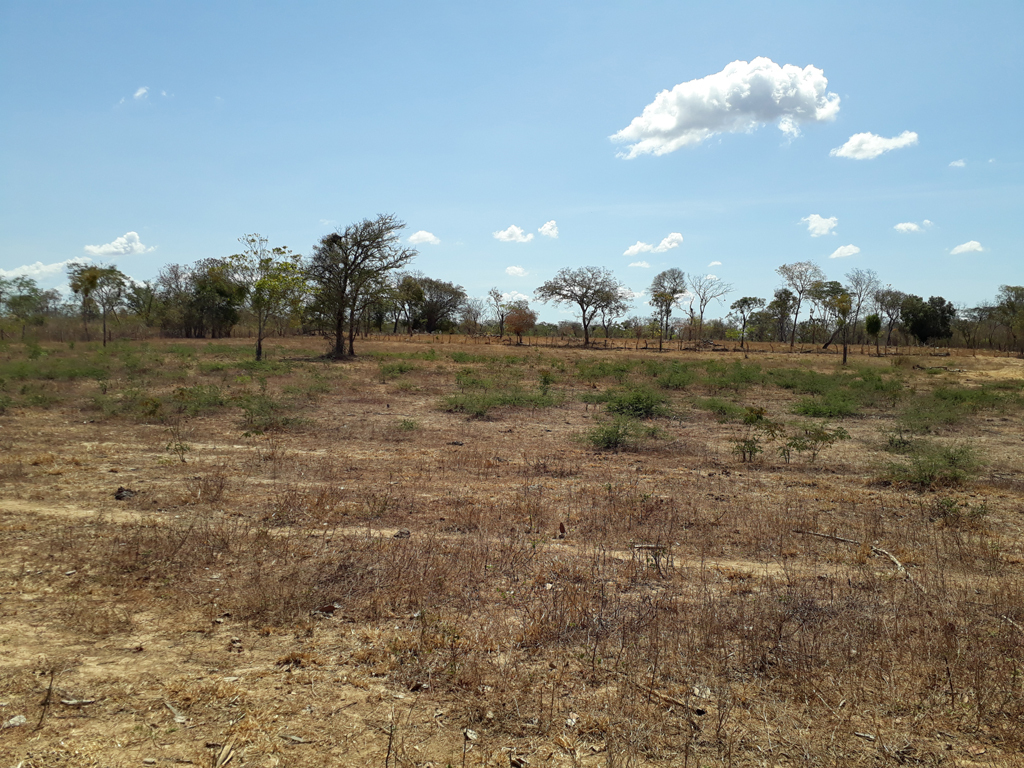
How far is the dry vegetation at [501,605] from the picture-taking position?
339cm

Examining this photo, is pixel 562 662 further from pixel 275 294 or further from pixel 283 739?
pixel 275 294

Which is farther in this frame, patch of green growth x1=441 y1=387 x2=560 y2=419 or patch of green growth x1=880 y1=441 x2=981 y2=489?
patch of green growth x1=441 y1=387 x2=560 y2=419

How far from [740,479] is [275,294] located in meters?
30.3

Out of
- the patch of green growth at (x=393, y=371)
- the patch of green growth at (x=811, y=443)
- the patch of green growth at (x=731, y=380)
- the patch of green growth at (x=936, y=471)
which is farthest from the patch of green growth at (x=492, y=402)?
the patch of green growth at (x=936, y=471)

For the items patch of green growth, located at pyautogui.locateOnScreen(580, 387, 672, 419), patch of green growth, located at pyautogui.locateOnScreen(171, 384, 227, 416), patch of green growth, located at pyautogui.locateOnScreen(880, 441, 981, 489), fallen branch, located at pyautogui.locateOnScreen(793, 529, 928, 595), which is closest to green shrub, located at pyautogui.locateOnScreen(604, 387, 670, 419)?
patch of green growth, located at pyautogui.locateOnScreen(580, 387, 672, 419)

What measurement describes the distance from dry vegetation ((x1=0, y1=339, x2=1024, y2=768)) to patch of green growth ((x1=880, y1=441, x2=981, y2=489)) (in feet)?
0.18

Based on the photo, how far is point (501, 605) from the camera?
5062 millimetres

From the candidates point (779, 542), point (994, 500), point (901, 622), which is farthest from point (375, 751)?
point (994, 500)

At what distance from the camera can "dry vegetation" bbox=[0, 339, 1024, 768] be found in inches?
133

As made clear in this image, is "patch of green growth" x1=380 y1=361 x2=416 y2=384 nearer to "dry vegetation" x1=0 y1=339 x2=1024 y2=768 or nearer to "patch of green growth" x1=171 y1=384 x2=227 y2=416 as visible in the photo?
"patch of green growth" x1=171 y1=384 x2=227 y2=416

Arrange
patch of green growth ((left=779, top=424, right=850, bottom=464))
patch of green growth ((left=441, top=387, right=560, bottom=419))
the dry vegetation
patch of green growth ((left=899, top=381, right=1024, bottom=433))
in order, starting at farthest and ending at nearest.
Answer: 1. patch of green growth ((left=441, top=387, right=560, bottom=419))
2. patch of green growth ((left=899, top=381, right=1024, bottom=433))
3. patch of green growth ((left=779, top=424, right=850, bottom=464))
4. the dry vegetation

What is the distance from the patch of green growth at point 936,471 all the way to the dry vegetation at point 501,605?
0.18 ft

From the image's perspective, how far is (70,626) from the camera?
4.48 m

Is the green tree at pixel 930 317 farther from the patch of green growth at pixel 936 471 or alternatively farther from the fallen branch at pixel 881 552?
the fallen branch at pixel 881 552
